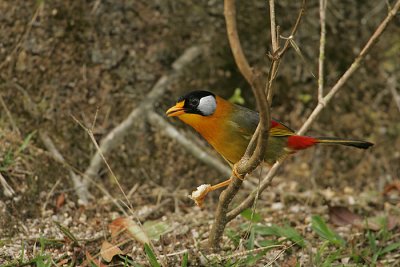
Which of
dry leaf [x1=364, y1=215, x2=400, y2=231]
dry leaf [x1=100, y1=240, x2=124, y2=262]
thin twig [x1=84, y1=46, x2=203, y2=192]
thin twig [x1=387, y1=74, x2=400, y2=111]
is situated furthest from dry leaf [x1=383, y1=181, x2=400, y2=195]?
dry leaf [x1=100, y1=240, x2=124, y2=262]

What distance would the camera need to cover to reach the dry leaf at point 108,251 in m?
3.78

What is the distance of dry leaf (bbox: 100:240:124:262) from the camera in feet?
12.4

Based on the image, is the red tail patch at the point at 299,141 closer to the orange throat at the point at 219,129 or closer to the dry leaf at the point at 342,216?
the orange throat at the point at 219,129

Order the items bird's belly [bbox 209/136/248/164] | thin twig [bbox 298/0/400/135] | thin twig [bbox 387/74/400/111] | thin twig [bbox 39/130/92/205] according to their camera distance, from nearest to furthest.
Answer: thin twig [bbox 298/0/400/135]
bird's belly [bbox 209/136/248/164]
thin twig [bbox 39/130/92/205]
thin twig [bbox 387/74/400/111]

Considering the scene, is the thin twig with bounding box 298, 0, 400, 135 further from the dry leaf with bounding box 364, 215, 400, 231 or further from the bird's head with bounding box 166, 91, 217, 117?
the dry leaf with bounding box 364, 215, 400, 231

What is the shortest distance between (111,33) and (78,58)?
400 millimetres

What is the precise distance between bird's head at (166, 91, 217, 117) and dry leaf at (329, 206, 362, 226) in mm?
1296

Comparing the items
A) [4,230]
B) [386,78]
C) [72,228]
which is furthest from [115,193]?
[386,78]

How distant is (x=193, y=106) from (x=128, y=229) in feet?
3.01

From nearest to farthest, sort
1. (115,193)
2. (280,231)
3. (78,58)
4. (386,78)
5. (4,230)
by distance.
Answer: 1. (4,230)
2. (280,231)
3. (115,193)
4. (78,58)
5. (386,78)

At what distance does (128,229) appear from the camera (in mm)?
4223

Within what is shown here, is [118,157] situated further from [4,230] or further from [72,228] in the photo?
[4,230]

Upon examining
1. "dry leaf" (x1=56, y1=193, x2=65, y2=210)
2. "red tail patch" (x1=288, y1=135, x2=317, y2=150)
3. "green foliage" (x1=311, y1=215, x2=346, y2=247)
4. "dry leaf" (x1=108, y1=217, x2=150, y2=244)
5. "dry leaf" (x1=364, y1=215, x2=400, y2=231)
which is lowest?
"dry leaf" (x1=364, y1=215, x2=400, y2=231)

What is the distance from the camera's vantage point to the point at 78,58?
17.6 feet
